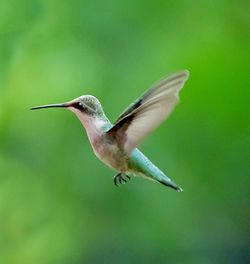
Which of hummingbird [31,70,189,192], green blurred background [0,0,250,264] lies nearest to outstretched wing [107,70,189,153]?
hummingbird [31,70,189,192]

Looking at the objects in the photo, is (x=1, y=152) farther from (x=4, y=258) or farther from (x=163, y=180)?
(x=163, y=180)

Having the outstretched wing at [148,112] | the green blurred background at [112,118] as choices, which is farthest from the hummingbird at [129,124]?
the green blurred background at [112,118]

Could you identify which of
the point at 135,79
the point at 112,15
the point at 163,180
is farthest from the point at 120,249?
the point at 163,180

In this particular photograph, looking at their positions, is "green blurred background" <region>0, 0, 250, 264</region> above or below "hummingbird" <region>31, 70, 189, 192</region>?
below

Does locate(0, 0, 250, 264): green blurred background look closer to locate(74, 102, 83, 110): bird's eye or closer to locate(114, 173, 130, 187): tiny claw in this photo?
locate(114, 173, 130, 187): tiny claw

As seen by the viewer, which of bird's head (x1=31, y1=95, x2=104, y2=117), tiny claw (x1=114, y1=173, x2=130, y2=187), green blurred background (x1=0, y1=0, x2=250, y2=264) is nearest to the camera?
bird's head (x1=31, y1=95, x2=104, y2=117)
